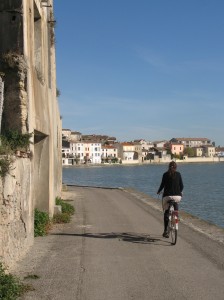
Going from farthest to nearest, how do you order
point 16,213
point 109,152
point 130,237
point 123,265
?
point 109,152, point 130,237, point 16,213, point 123,265

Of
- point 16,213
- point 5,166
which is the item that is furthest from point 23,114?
point 5,166

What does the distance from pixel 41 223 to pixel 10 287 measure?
6.72 m

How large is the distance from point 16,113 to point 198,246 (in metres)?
5.39

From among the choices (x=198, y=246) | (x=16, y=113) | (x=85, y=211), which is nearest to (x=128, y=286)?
(x=198, y=246)

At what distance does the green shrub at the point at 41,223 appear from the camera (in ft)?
43.5

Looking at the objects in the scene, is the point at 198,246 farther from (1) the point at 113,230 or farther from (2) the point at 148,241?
(1) the point at 113,230

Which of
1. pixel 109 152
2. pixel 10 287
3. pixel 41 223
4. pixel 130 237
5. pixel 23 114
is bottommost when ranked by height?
pixel 130 237

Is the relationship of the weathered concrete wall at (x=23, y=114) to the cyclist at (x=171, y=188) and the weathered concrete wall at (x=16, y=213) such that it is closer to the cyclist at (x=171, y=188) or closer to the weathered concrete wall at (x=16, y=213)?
the weathered concrete wall at (x=16, y=213)

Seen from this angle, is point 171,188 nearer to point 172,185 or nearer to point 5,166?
point 172,185

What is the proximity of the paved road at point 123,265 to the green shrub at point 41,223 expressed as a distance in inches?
12.1

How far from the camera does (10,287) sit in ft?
23.8

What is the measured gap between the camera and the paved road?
Answer: 7684 millimetres

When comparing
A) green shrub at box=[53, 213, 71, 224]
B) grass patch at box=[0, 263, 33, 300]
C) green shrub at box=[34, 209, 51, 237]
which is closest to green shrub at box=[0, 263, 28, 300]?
grass patch at box=[0, 263, 33, 300]

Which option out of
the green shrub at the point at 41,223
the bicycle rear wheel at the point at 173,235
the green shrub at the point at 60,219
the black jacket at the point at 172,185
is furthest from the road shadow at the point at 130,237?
the green shrub at the point at 60,219
